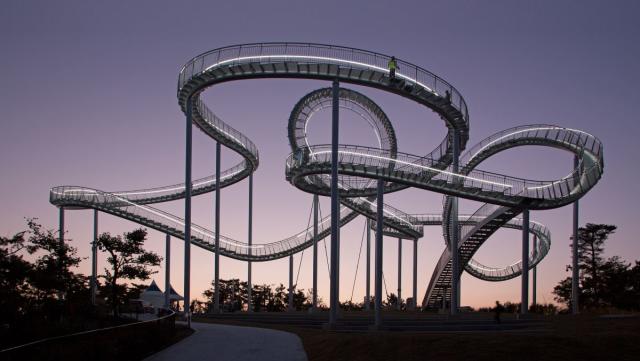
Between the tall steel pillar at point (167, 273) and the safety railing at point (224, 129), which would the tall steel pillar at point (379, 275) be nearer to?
the safety railing at point (224, 129)

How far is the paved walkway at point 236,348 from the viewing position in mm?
19141

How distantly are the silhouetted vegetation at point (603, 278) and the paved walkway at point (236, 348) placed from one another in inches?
A: 1371

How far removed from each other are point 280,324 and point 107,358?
17.6m

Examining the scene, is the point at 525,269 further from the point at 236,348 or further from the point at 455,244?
the point at 236,348

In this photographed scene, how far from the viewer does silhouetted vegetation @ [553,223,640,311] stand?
5159cm

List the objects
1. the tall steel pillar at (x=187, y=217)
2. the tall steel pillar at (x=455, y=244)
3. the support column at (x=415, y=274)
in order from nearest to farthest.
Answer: the tall steel pillar at (x=455, y=244), the tall steel pillar at (x=187, y=217), the support column at (x=415, y=274)

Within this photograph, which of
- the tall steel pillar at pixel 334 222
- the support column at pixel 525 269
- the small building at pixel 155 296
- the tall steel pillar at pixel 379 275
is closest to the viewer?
the tall steel pillar at pixel 379 275

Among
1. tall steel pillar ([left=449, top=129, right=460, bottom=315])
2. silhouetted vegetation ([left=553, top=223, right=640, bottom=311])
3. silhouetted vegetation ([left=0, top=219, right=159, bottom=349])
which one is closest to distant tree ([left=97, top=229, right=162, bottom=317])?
silhouetted vegetation ([left=0, top=219, right=159, bottom=349])

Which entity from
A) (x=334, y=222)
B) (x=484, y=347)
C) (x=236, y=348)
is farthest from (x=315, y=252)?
(x=484, y=347)

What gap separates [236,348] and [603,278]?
41.7 meters

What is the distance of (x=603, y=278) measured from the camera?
53.7 metres

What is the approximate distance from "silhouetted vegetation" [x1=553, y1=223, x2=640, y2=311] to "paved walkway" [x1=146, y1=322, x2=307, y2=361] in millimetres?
34835

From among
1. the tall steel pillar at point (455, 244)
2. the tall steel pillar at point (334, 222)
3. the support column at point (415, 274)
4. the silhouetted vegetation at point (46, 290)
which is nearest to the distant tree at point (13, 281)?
the silhouetted vegetation at point (46, 290)

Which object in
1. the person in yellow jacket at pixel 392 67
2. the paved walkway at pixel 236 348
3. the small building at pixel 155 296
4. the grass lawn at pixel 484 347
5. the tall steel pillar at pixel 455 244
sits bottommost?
the small building at pixel 155 296
